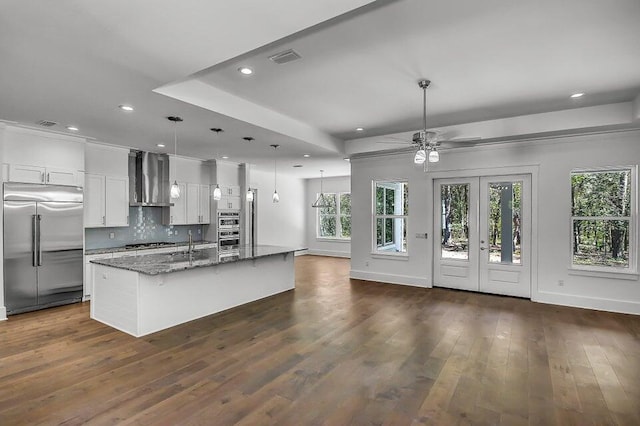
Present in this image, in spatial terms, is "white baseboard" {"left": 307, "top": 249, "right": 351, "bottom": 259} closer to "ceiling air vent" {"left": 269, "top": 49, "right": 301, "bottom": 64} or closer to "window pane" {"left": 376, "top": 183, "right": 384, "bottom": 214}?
"window pane" {"left": 376, "top": 183, "right": 384, "bottom": 214}

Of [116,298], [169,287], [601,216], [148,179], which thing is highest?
[148,179]

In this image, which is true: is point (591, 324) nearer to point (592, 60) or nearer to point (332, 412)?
point (592, 60)

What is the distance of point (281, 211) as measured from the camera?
10.9 metres

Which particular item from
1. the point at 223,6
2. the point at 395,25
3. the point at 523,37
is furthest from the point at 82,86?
the point at 523,37

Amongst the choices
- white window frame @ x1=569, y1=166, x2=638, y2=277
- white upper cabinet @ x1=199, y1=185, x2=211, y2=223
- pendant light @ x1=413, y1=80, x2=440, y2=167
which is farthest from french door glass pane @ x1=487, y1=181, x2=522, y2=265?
white upper cabinet @ x1=199, y1=185, x2=211, y2=223

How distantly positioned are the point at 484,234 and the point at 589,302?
1781 millimetres

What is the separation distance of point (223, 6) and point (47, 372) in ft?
11.4

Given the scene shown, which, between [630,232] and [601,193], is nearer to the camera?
[630,232]

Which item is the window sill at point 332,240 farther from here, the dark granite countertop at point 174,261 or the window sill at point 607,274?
the window sill at point 607,274

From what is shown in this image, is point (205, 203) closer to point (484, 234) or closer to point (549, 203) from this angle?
point (484, 234)

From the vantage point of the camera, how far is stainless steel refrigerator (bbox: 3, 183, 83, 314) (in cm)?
478

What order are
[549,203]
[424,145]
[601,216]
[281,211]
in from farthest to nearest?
[281,211] → [549,203] → [601,216] → [424,145]

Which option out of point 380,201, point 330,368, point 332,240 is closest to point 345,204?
point 332,240

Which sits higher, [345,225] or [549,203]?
[549,203]
